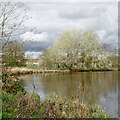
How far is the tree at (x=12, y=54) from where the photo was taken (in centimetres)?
377

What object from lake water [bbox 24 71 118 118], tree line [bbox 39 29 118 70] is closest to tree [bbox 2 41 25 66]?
lake water [bbox 24 71 118 118]

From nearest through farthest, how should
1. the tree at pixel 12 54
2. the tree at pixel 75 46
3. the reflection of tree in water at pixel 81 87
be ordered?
the tree at pixel 12 54 < the reflection of tree in water at pixel 81 87 < the tree at pixel 75 46

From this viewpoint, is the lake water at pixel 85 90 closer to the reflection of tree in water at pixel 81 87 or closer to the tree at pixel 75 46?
the reflection of tree in water at pixel 81 87

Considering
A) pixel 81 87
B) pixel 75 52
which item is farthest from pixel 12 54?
pixel 75 52

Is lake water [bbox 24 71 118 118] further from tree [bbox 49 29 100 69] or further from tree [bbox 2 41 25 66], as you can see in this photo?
tree [bbox 49 29 100 69]

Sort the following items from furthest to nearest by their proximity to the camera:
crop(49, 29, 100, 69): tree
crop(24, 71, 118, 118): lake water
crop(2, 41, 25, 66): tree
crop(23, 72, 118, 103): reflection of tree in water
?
crop(49, 29, 100, 69): tree < crop(23, 72, 118, 103): reflection of tree in water < crop(24, 71, 118, 118): lake water < crop(2, 41, 25, 66): tree

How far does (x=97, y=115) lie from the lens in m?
2.80

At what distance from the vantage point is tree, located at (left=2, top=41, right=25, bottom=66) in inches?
148

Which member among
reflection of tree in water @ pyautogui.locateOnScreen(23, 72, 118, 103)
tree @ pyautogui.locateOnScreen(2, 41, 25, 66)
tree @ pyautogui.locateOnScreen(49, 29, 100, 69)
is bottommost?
reflection of tree in water @ pyautogui.locateOnScreen(23, 72, 118, 103)

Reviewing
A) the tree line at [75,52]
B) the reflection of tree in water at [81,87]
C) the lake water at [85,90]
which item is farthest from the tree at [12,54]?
the tree line at [75,52]

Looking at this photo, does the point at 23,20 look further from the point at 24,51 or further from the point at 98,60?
the point at 98,60

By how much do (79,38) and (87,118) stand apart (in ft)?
55.1

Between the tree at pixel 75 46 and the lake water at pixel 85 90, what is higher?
the tree at pixel 75 46

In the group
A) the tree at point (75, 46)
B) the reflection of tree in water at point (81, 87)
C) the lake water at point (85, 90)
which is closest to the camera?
the lake water at point (85, 90)
